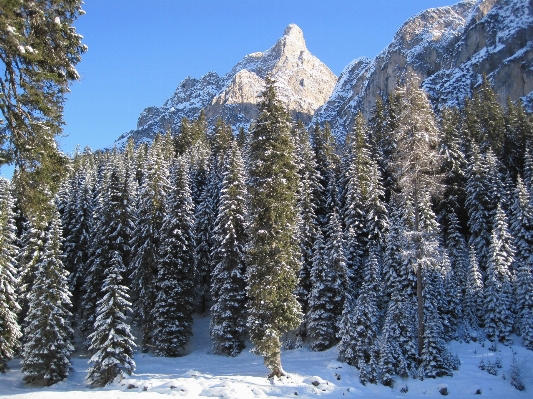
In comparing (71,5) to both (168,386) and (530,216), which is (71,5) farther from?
(530,216)

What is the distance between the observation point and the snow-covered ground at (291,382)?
19797 mm

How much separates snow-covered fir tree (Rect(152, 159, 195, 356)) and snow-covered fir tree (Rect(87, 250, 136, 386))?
344 inches

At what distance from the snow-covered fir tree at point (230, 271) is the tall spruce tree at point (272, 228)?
11005 mm

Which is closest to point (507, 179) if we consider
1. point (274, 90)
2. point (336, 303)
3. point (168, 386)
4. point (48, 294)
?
point (336, 303)

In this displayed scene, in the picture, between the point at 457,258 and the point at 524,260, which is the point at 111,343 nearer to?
the point at 457,258

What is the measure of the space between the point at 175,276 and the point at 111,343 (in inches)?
449

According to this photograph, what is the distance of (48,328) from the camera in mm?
26766

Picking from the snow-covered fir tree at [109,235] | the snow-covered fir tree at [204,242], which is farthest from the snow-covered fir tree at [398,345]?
the snow-covered fir tree at [109,235]

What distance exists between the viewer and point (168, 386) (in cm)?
2006

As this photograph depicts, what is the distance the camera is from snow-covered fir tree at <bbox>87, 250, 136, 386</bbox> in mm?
23234

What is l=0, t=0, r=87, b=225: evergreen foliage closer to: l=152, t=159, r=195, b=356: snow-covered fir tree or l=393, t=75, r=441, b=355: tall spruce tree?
l=393, t=75, r=441, b=355: tall spruce tree

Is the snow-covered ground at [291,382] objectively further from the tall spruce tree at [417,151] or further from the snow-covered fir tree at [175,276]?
the snow-covered fir tree at [175,276]

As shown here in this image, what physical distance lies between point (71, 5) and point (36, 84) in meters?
2.29

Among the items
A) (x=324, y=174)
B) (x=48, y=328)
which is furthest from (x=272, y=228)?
(x=324, y=174)
